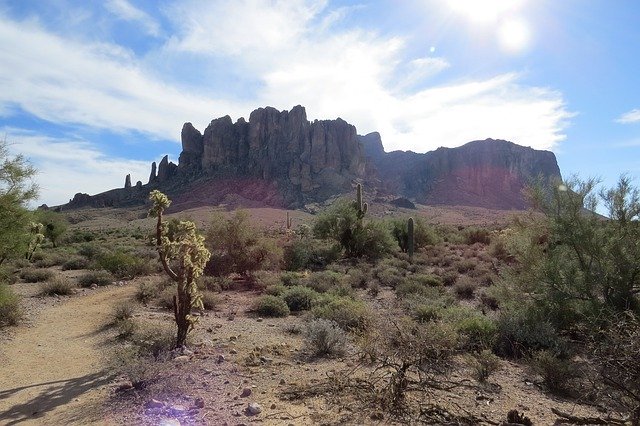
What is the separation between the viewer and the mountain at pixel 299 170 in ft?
316

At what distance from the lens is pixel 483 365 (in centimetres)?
717

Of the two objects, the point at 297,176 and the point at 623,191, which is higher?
the point at 297,176

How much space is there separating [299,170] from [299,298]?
8871 centimetres

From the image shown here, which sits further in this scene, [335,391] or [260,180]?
[260,180]

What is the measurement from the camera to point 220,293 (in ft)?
50.8

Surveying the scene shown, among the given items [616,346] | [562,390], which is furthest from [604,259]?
[616,346]

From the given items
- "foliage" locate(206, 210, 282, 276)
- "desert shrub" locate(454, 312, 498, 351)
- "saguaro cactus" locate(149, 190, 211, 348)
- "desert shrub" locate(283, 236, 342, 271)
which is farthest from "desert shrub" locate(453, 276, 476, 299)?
"saguaro cactus" locate(149, 190, 211, 348)

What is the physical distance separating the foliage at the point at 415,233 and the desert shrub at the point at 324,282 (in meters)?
13.4

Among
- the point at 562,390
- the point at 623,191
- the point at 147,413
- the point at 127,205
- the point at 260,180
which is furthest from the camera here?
the point at 260,180

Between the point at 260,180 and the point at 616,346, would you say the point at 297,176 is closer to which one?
the point at 260,180

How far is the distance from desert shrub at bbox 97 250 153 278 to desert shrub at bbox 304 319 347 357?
42.4ft

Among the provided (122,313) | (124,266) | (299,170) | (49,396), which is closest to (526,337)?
(49,396)

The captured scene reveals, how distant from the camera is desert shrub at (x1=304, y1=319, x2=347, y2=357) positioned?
8383 mm

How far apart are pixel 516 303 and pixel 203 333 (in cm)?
700
